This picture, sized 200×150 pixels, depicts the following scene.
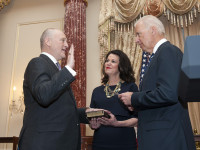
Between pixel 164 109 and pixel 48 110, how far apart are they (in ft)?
2.90

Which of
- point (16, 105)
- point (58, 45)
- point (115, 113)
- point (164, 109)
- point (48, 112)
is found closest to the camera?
point (164, 109)

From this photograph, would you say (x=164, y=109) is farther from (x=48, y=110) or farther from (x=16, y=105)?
(x=16, y=105)

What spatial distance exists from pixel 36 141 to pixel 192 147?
113 cm

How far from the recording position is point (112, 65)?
3262 mm

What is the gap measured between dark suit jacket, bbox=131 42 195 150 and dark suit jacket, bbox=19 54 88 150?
545 mm

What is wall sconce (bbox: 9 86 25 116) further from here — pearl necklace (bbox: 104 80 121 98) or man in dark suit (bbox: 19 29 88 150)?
man in dark suit (bbox: 19 29 88 150)

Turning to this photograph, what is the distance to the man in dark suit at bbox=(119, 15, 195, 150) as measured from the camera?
1.67 metres

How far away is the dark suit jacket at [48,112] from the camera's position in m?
1.83

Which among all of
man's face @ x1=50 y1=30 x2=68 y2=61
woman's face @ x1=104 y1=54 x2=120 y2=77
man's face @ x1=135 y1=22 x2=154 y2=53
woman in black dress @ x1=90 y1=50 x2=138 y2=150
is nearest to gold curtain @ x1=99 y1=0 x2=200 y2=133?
woman's face @ x1=104 y1=54 x2=120 y2=77

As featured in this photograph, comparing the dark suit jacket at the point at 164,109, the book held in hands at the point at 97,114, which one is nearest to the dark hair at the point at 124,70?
the book held in hands at the point at 97,114

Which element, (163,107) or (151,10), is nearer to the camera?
(163,107)

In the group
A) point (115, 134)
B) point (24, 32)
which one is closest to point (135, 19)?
point (24, 32)

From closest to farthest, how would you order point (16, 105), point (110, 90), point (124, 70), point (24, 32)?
point (110, 90) → point (124, 70) → point (16, 105) → point (24, 32)

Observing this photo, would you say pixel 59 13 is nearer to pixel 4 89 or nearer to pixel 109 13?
pixel 109 13
